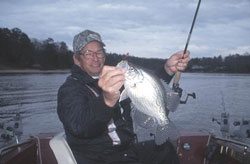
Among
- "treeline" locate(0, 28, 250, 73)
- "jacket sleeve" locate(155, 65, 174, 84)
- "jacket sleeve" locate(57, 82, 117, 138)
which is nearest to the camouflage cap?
"jacket sleeve" locate(57, 82, 117, 138)

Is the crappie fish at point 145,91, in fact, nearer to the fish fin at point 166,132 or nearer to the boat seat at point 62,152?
the fish fin at point 166,132

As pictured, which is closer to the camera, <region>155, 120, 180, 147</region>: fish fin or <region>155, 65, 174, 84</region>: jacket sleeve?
<region>155, 120, 180, 147</region>: fish fin

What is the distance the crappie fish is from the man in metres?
0.22

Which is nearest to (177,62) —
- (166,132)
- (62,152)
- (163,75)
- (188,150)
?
(163,75)

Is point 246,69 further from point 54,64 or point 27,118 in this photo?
point 27,118

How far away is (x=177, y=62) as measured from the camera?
3662 mm

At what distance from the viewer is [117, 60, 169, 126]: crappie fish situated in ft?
7.80

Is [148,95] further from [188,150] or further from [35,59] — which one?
[35,59]

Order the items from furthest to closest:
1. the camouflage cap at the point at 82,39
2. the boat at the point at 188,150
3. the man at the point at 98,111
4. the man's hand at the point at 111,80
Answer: the boat at the point at 188,150 → the camouflage cap at the point at 82,39 → the man at the point at 98,111 → the man's hand at the point at 111,80

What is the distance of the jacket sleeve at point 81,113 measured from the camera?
216 cm

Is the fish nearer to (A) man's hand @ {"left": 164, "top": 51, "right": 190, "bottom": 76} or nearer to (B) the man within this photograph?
(B) the man

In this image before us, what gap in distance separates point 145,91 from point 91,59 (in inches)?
61.0

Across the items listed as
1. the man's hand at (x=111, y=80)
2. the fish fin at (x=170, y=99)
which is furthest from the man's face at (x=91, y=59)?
the man's hand at (x=111, y=80)

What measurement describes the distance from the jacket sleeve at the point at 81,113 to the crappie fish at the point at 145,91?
1.21 ft
